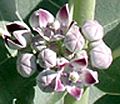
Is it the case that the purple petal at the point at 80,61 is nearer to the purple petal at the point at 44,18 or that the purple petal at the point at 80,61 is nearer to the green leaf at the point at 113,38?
the purple petal at the point at 44,18

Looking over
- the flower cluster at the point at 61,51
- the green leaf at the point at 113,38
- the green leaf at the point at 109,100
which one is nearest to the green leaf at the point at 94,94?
the green leaf at the point at 109,100

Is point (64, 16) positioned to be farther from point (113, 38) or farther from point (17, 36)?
point (113, 38)

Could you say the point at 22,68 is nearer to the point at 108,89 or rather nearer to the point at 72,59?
the point at 72,59

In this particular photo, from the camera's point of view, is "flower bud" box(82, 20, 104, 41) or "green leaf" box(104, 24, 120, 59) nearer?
"flower bud" box(82, 20, 104, 41)

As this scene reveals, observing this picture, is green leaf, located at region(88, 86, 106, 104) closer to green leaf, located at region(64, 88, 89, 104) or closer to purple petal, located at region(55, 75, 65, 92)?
green leaf, located at region(64, 88, 89, 104)

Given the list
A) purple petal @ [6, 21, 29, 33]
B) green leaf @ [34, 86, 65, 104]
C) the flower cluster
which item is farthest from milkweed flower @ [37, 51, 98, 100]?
green leaf @ [34, 86, 65, 104]

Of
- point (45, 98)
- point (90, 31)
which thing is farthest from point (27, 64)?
point (45, 98)

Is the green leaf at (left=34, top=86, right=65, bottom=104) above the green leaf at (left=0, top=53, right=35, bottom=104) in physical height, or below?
below
